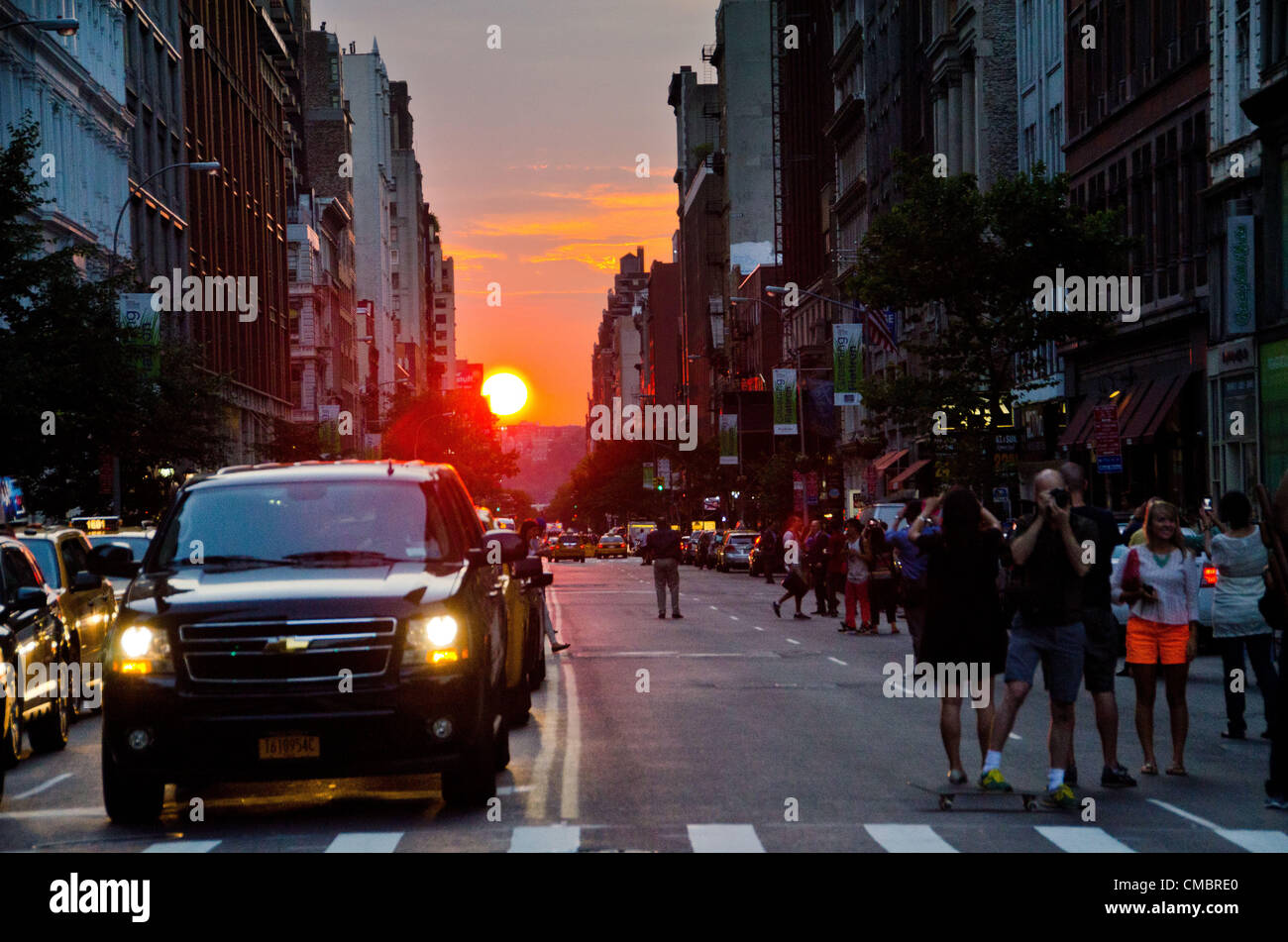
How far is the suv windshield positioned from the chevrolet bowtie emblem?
1.00 m

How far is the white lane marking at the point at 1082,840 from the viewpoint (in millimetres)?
9992

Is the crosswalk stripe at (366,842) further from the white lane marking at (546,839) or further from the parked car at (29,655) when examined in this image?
the parked car at (29,655)

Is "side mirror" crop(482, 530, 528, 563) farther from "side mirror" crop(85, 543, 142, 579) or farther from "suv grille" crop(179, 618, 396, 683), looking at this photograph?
"suv grille" crop(179, 618, 396, 683)

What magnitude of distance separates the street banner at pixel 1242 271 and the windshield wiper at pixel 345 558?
27.4 metres

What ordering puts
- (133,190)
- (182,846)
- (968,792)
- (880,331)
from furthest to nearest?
(133,190) < (880,331) < (968,792) < (182,846)

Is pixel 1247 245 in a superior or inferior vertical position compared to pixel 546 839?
superior

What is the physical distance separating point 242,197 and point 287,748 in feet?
241

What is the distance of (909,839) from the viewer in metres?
10.4

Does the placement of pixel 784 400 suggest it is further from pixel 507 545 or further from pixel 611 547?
pixel 507 545

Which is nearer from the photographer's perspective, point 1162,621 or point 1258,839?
point 1258,839

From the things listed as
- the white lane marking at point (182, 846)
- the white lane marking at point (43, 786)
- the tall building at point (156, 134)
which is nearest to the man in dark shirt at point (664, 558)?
the white lane marking at point (43, 786)

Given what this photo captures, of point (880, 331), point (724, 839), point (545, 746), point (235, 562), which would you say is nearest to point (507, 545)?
point (545, 746)

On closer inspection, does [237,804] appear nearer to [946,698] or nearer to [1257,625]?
[946,698]

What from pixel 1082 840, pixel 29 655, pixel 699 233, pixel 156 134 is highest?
pixel 699 233
